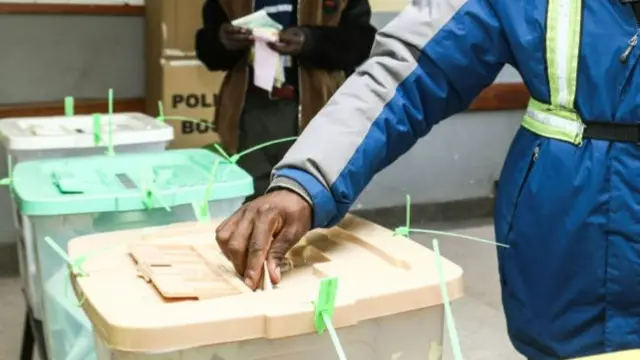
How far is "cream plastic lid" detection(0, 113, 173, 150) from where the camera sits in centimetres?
168

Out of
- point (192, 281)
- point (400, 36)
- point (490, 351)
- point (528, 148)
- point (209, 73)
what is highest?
point (400, 36)

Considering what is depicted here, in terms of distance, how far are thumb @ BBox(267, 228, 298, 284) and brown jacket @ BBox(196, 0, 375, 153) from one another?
55.5 inches

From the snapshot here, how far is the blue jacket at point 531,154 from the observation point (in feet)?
3.20

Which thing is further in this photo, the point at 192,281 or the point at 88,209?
the point at 88,209

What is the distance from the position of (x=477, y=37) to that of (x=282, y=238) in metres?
0.35

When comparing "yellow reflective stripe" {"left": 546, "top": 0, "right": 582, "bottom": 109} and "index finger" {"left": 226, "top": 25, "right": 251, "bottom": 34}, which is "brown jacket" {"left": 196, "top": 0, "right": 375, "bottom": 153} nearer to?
"index finger" {"left": 226, "top": 25, "right": 251, "bottom": 34}

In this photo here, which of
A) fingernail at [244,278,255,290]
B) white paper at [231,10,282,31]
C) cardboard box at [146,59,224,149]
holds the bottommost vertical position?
cardboard box at [146,59,224,149]

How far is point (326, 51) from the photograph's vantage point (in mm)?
2301

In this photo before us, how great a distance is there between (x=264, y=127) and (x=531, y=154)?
4.60 feet

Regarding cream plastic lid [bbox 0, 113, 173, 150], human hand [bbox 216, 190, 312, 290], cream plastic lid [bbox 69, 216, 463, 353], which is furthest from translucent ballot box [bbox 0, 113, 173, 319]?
human hand [bbox 216, 190, 312, 290]

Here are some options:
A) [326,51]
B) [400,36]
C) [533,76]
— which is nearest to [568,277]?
[533,76]

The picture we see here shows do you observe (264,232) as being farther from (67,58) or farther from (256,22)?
(67,58)

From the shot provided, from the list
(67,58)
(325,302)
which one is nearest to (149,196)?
(325,302)

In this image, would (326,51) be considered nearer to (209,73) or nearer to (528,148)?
(209,73)
